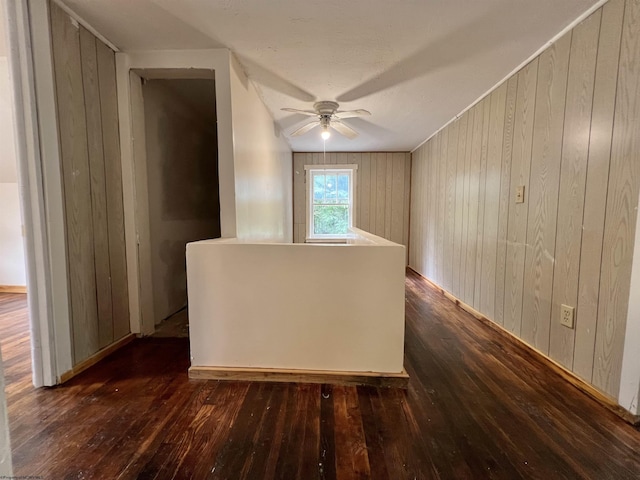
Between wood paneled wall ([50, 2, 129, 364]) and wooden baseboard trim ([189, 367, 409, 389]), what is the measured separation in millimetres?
815

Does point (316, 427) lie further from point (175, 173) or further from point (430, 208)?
point (430, 208)

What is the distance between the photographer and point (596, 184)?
1.59 meters

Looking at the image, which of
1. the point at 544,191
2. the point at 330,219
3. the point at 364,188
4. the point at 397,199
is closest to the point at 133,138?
the point at 544,191

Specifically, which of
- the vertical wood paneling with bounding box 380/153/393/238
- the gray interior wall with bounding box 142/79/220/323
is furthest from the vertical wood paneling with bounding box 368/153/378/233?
the gray interior wall with bounding box 142/79/220/323

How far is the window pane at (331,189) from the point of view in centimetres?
559

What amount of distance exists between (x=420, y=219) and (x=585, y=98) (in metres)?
→ 3.21

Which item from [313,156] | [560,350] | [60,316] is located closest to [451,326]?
[560,350]

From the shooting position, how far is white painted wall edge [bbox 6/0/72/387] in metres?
1.49

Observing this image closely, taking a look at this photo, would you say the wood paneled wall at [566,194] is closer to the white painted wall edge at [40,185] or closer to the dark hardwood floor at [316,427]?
the dark hardwood floor at [316,427]

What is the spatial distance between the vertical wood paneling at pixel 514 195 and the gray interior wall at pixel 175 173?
262cm

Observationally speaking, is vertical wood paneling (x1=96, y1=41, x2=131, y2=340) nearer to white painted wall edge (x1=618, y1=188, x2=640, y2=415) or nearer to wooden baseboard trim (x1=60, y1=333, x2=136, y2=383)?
wooden baseboard trim (x1=60, y1=333, x2=136, y2=383)

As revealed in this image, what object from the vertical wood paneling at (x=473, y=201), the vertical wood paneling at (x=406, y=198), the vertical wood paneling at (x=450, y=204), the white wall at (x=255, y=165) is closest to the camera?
the white wall at (x=255, y=165)

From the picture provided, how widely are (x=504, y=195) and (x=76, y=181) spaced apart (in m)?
3.12

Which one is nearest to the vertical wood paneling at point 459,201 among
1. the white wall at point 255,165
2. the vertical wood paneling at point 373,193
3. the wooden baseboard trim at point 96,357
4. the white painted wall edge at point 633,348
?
the white painted wall edge at point 633,348
